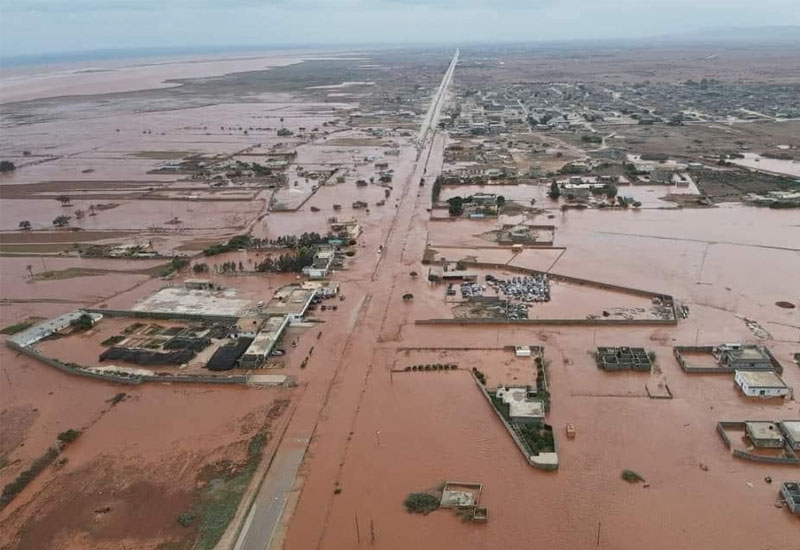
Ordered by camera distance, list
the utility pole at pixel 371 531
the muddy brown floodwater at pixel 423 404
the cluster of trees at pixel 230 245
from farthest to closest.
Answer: the cluster of trees at pixel 230 245
the muddy brown floodwater at pixel 423 404
the utility pole at pixel 371 531

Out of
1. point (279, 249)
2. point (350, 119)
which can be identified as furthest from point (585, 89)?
point (279, 249)

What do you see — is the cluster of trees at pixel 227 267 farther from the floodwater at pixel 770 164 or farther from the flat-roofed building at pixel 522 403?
the floodwater at pixel 770 164

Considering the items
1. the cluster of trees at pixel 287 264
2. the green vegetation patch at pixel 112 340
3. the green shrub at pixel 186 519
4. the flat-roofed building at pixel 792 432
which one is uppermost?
the green shrub at pixel 186 519

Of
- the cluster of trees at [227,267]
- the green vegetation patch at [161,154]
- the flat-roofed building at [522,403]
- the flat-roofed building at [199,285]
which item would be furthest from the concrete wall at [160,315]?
the green vegetation patch at [161,154]

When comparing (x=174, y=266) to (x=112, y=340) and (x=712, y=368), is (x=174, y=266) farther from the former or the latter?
(x=712, y=368)

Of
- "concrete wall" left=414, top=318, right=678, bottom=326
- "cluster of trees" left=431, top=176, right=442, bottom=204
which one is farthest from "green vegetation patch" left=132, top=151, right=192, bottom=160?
"concrete wall" left=414, top=318, right=678, bottom=326

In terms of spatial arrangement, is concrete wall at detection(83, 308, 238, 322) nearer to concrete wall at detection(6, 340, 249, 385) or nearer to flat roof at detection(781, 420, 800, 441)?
concrete wall at detection(6, 340, 249, 385)
